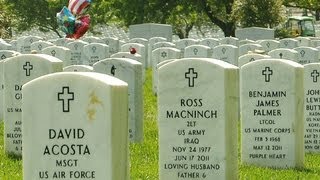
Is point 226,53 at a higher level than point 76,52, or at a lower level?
higher

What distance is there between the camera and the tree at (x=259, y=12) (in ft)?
136

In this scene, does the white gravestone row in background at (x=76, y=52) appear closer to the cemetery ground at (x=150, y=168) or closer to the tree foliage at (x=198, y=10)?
the cemetery ground at (x=150, y=168)

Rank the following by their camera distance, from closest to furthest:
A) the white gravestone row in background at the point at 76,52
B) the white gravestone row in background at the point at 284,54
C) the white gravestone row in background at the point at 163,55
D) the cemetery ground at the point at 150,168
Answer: the cemetery ground at the point at 150,168 → the white gravestone row in background at the point at 284,54 → the white gravestone row in background at the point at 163,55 → the white gravestone row in background at the point at 76,52

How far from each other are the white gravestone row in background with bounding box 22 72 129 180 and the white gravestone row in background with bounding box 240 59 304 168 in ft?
13.8

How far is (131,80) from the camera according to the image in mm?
15055

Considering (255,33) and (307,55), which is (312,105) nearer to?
(307,55)

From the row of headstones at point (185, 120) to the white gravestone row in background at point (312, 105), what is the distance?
0.04ft

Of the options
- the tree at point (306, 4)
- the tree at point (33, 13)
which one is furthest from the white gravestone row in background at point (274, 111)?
the tree at point (33, 13)

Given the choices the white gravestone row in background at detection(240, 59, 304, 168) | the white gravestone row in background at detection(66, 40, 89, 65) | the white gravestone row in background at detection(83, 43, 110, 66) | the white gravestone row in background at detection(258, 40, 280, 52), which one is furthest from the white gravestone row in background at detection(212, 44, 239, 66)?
the white gravestone row in background at detection(240, 59, 304, 168)

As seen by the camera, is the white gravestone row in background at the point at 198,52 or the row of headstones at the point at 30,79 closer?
the row of headstones at the point at 30,79

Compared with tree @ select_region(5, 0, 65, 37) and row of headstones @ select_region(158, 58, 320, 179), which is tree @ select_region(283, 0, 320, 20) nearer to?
tree @ select_region(5, 0, 65, 37)

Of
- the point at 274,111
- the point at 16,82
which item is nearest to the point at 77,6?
the point at 16,82

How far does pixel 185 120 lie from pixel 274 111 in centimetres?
202

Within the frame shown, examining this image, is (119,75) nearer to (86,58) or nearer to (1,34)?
(86,58)
